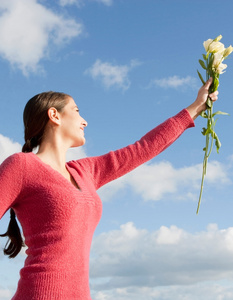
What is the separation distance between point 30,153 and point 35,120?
9.7 inches

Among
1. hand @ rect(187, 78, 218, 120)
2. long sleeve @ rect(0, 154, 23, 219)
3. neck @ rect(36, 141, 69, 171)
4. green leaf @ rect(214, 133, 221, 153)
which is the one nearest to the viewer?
long sleeve @ rect(0, 154, 23, 219)

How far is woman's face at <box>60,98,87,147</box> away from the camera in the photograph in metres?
2.85

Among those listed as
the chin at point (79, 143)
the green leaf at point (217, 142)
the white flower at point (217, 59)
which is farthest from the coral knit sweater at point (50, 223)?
the white flower at point (217, 59)

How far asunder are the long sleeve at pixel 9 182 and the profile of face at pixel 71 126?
379mm

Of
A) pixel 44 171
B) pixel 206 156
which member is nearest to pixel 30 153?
pixel 44 171

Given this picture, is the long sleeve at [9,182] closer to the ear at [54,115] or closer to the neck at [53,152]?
the neck at [53,152]

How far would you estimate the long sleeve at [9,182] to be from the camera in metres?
2.54

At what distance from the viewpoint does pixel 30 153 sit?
2721 millimetres

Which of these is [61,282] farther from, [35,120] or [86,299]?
[35,120]

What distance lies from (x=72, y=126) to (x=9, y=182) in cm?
57

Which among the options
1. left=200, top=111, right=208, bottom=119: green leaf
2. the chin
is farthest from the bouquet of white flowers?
the chin

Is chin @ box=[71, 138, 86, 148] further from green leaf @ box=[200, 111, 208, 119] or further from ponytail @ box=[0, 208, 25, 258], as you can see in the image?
green leaf @ box=[200, 111, 208, 119]

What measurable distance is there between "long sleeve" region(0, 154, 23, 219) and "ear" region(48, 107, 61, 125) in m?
0.37

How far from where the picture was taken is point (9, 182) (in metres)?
2.56
